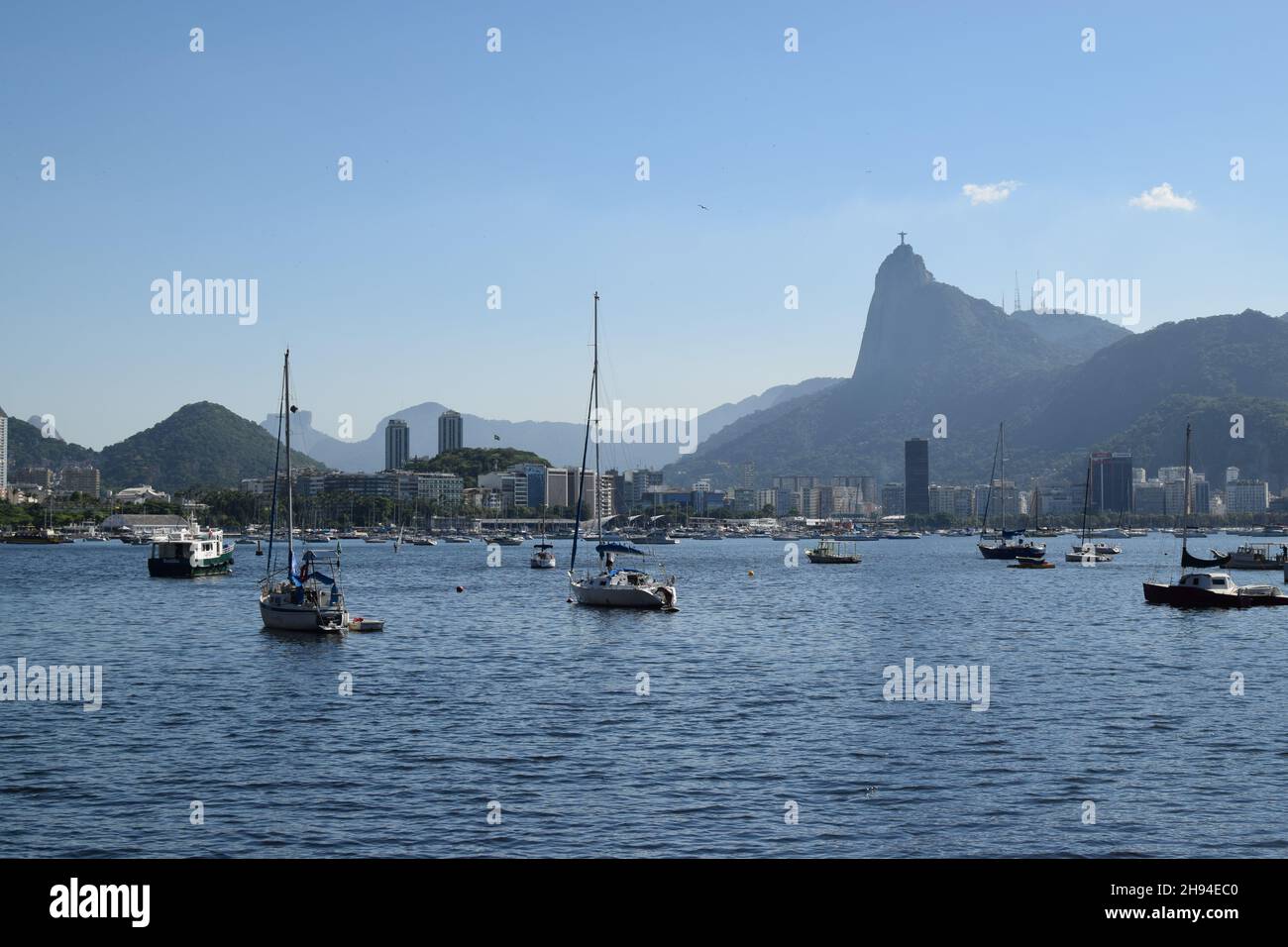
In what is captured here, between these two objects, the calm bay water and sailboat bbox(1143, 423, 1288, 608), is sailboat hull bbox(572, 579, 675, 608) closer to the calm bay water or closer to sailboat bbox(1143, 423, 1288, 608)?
the calm bay water

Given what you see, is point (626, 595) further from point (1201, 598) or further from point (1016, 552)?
point (1016, 552)

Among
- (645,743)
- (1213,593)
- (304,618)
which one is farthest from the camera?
(1213,593)

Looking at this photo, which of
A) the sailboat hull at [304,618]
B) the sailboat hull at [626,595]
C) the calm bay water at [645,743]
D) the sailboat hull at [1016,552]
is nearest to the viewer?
the calm bay water at [645,743]

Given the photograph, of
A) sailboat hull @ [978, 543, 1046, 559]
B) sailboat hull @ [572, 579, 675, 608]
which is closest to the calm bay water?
sailboat hull @ [572, 579, 675, 608]

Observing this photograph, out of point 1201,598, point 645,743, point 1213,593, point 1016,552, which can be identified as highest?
point 1213,593

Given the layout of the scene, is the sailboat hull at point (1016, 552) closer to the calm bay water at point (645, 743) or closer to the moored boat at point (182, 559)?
the calm bay water at point (645, 743)

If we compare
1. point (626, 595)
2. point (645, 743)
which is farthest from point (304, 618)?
point (645, 743)

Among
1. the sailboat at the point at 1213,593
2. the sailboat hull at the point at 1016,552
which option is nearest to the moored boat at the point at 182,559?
the sailboat at the point at 1213,593
